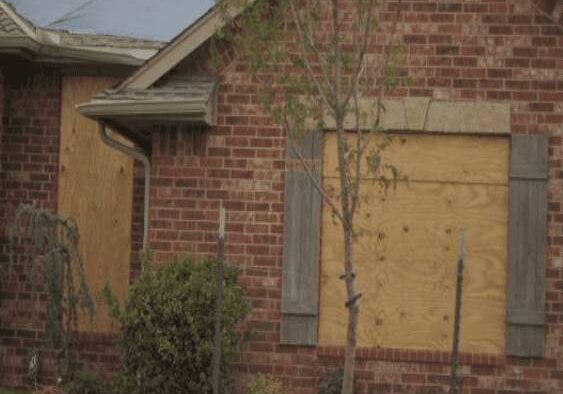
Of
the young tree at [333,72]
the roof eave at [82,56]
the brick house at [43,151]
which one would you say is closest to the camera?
the young tree at [333,72]

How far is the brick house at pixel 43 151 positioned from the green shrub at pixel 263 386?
118 inches

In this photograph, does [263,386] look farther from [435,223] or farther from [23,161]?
[23,161]

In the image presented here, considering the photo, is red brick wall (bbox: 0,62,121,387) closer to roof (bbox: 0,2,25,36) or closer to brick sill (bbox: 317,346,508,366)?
roof (bbox: 0,2,25,36)

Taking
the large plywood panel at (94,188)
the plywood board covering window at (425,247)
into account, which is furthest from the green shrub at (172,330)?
the large plywood panel at (94,188)

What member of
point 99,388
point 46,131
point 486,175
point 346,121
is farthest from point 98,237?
point 486,175

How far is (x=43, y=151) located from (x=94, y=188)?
663 mm

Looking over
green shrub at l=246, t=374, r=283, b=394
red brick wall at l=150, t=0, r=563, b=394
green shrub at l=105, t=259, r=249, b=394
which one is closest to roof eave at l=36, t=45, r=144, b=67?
red brick wall at l=150, t=0, r=563, b=394

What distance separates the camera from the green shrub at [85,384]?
10750 mm

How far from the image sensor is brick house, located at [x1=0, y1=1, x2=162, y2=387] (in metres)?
12.2

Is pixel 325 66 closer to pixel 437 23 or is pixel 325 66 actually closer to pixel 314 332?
pixel 437 23

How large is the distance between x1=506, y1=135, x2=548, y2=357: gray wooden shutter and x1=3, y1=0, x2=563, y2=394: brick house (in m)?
0.01

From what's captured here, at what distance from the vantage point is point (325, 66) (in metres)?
8.55

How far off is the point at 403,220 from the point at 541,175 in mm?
1221

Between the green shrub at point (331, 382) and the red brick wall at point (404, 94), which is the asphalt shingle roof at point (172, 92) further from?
the green shrub at point (331, 382)
